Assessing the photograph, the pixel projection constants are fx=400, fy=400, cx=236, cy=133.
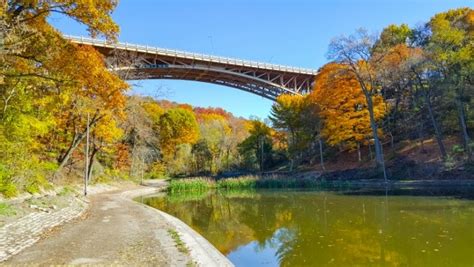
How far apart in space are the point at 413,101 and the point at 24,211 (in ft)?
97.2

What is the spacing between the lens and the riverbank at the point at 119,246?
5.91 meters

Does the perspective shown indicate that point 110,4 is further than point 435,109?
No

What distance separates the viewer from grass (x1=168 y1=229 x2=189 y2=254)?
21.7 feet

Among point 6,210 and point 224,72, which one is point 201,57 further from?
point 6,210

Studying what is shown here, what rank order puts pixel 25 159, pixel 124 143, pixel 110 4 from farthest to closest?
pixel 124 143 < pixel 25 159 < pixel 110 4

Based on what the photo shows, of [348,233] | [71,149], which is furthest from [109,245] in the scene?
[71,149]

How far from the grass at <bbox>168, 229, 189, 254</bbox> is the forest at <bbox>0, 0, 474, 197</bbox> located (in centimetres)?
415

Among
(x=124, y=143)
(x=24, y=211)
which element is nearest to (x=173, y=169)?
(x=124, y=143)

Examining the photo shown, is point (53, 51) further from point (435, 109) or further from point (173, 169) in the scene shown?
point (173, 169)

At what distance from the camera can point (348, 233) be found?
9297 mm

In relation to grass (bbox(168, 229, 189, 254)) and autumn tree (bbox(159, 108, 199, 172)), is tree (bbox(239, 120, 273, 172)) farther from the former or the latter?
grass (bbox(168, 229, 189, 254))

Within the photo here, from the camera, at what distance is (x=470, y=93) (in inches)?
942

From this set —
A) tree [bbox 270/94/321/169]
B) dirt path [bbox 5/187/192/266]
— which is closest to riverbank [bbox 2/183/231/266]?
dirt path [bbox 5/187/192/266]

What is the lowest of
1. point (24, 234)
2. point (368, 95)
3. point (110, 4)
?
point (24, 234)
